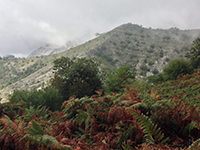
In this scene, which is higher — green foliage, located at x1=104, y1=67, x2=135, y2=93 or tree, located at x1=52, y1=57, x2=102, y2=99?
tree, located at x1=52, y1=57, x2=102, y2=99

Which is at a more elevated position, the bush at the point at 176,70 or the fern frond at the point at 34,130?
the fern frond at the point at 34,130

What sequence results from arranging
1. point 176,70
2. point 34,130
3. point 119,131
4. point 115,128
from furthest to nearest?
point 176,70 < point 115,128 < point 119,131 < point 34,130

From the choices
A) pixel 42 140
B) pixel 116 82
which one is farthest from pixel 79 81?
pixel 42 140

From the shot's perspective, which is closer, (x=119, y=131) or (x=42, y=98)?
(x=119, y=131)

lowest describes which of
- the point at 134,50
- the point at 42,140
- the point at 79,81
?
the point at 42,140

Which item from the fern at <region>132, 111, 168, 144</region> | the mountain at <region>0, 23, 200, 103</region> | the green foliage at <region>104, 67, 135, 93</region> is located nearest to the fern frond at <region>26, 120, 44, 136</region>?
the fern at <region>132, 111, 168, 144</region>

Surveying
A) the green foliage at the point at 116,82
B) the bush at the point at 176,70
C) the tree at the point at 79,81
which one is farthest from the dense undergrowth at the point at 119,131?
the green foliage at the point at 116,82

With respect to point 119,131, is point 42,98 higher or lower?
higher

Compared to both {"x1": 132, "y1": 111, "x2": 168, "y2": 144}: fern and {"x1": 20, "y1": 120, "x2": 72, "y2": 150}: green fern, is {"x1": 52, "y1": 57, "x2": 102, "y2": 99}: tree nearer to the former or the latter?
{"x1": 20, "y1": 120, "x2": 72, "y2": 150}: green fern

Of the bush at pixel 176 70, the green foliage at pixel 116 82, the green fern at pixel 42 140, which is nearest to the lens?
the green fern at pixel 42 140

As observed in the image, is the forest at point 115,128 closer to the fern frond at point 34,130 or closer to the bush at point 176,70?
the fern frond at point 34,130

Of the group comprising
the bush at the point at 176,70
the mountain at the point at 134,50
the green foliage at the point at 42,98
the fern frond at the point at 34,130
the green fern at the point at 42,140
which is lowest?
the bush at the point at 176,70

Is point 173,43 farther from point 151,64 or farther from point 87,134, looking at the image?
point 87,134

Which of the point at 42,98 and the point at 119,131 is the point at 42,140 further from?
the point at 42,98
